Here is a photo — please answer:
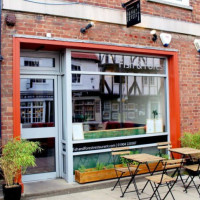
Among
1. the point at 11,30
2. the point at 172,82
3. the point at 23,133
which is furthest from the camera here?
the point at 172,82

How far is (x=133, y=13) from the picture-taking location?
670cm

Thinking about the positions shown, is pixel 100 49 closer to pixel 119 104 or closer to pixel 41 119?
pixel 119 104

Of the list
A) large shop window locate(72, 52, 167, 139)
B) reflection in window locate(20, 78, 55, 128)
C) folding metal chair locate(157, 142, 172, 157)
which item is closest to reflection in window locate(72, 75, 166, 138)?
large shop window locate(72, 52, 167, 139)

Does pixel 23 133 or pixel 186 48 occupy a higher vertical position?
pixel 186 48

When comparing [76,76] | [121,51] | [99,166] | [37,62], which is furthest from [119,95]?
[37,62]

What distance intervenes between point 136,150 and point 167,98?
1.71 m

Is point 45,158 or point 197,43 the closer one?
point 45,158

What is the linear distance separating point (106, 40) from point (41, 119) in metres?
2.39

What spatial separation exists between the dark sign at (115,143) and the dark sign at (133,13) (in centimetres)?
285

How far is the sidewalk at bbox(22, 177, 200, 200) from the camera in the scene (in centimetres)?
560

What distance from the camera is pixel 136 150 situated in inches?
289

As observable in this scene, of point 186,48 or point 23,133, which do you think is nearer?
point 23,133

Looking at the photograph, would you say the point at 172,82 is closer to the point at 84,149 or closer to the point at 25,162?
the point at 84,149

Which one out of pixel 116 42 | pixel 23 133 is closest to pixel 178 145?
pixel 116 42
